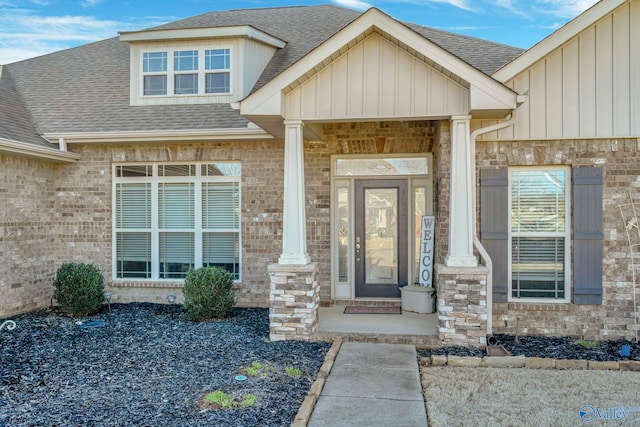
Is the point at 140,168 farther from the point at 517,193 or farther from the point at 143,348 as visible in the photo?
the point at 517,193

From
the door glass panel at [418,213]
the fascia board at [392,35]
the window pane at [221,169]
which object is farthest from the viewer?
the window pane at [221,169]

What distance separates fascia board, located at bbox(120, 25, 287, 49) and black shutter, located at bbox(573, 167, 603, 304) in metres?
5.79

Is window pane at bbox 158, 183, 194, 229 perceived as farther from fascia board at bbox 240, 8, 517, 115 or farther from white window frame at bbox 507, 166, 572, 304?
white window frame at bbox 507, 166, 572, 304

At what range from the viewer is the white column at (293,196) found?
670 cm

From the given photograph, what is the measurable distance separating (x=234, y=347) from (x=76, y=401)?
209 centimetres

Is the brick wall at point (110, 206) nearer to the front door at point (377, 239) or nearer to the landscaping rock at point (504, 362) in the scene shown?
the front door at point (377, 239)

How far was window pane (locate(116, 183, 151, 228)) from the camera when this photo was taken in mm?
9070

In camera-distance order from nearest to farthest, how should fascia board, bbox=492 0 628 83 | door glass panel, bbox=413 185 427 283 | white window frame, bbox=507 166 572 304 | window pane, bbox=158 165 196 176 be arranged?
1. fascia board, bbox=492 0 628 83
2. white window frame, bbox=507 166 572 304
3. door glass panel, bbox=413 185 427 283
4. window pane, bbox=158 165 196 176

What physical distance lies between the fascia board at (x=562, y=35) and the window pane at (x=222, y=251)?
509cm

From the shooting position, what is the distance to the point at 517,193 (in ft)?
24.1

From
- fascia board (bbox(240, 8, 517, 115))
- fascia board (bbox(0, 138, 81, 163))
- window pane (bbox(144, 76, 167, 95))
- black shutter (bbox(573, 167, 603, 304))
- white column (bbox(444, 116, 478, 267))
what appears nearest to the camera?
fascia board (bbox(240, 8, 517, 115))

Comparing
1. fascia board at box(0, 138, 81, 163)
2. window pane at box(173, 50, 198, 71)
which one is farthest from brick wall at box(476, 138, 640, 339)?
fascia board at box(0, 138, 81, 163)

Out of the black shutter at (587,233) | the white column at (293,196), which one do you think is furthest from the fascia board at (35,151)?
the black shutter at (587,233)

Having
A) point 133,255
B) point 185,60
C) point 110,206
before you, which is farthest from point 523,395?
point 185,60
